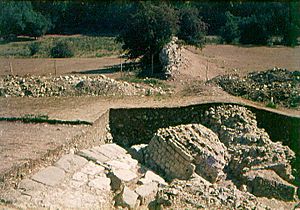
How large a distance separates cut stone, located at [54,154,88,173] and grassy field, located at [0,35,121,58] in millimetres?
24612

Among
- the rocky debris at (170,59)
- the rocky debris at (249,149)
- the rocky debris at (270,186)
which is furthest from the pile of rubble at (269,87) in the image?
the rocky debris at (270,186)

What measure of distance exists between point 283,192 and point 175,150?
2.72 m

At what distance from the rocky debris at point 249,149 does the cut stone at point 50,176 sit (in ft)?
14.6

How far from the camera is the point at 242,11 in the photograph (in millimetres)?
48438

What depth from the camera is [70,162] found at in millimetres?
9789

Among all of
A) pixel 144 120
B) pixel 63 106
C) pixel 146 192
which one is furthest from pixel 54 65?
pixel 146 192

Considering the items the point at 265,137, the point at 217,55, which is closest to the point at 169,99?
the point at 265,137

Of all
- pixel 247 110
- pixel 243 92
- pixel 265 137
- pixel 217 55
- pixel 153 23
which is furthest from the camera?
pixel 217 55

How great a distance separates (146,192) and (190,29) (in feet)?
75.4

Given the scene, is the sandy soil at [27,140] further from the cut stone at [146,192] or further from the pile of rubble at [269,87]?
the pile of rubble at [269,87]

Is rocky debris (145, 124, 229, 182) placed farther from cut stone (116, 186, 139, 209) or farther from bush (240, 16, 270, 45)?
bush (240, 16, 270, 45)

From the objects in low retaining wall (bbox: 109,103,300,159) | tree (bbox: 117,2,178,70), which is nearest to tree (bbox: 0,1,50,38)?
tree (bbox: 117,2,178,70)

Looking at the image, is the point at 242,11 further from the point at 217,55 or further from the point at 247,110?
the point at 247,110

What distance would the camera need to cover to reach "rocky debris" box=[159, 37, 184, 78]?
845 inches
